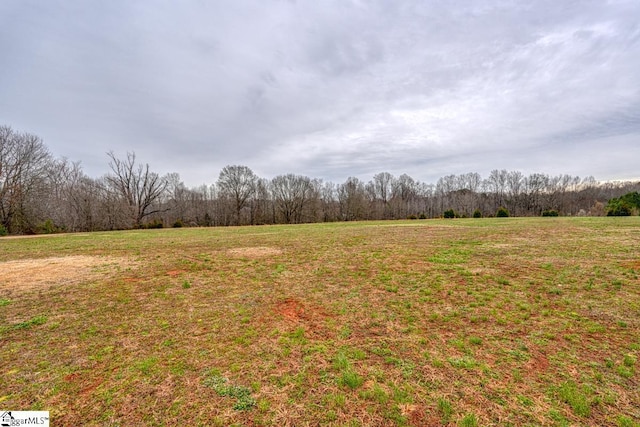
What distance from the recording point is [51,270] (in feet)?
25.4

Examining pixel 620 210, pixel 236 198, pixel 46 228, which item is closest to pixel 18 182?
pixel 46 228

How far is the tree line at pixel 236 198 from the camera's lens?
28.0 metres

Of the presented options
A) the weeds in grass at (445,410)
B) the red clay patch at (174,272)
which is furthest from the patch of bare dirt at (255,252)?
the weeds in grass at (445,410)

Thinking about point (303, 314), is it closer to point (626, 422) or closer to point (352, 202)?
point (626, 422)

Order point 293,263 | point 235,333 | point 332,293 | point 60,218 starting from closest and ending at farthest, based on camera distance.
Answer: point 235,333 < point 332,293 < point 293,263 < point 60,218

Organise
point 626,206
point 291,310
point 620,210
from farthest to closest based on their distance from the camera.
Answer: point 620,210
point 626,206
point 291,310

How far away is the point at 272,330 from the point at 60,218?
39163 millimetres

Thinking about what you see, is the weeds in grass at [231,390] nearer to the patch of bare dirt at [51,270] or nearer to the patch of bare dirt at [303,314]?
the patch of bare dirt at [303,314]

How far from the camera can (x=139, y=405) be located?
102 inches

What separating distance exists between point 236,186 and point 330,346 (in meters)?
50.6

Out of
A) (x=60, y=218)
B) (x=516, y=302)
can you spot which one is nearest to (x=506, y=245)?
(x=516, y=302)

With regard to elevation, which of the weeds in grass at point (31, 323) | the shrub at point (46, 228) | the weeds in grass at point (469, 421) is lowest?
the weeds in grass at point (469, 421)

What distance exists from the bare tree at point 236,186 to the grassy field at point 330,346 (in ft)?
146

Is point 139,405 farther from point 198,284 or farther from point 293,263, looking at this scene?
point 293,263
